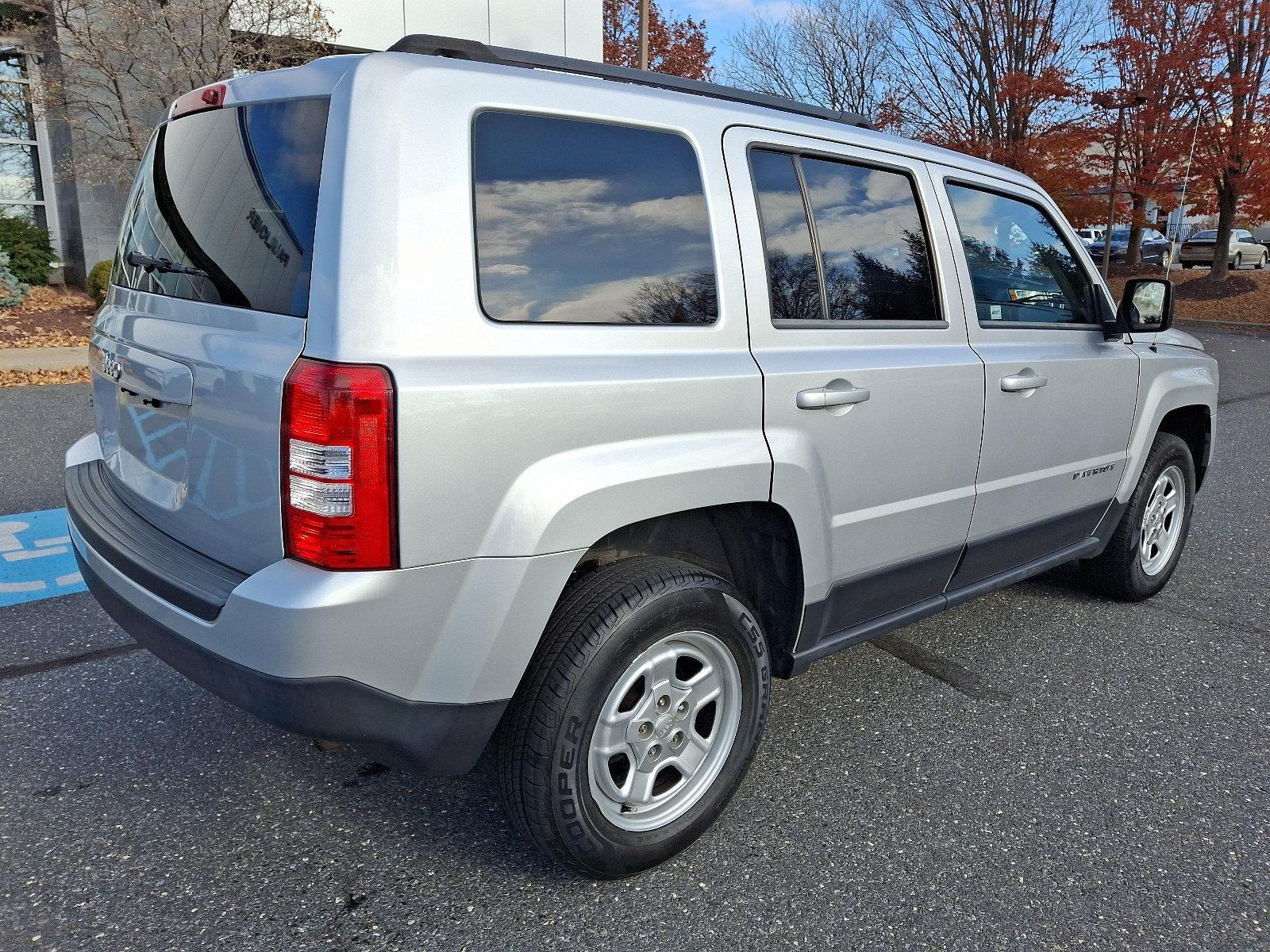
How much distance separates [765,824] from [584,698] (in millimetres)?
841

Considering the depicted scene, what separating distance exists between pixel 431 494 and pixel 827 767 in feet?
5.59

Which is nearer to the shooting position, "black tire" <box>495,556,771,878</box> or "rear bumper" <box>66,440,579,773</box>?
"rear bumper" <box>66,440,579,773</box>

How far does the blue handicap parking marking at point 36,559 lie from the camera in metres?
4.28

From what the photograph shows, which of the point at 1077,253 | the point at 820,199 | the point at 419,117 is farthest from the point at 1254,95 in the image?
the point at 419,117

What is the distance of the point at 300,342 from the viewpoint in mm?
2037

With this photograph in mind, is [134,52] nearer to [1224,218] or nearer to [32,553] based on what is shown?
[32,553]

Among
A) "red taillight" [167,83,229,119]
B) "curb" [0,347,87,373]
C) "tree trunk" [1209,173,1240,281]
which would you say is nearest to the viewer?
"red taillight" [167,83,229,119]

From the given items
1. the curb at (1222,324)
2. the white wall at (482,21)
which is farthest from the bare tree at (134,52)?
the curb at (1222,324)

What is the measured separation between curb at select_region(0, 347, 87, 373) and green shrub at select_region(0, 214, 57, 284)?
11.3 ft

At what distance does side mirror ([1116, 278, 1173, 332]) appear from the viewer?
152 inches

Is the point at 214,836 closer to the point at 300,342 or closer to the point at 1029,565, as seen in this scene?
the point at 300,342

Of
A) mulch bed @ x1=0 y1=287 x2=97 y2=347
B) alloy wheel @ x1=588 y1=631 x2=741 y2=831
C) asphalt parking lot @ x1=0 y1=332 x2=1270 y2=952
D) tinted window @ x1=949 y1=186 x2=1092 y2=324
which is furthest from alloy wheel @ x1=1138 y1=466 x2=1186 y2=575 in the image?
mulch bed @ x1=0 y1=287 x2=97 y2=347

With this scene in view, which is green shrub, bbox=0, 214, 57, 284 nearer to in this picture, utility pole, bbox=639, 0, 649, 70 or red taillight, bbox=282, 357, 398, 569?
utility pole, bbox=639, 0, 649, 70

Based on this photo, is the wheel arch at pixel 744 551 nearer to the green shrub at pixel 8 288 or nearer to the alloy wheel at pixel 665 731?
the alloy wheel at pixel 665 731
